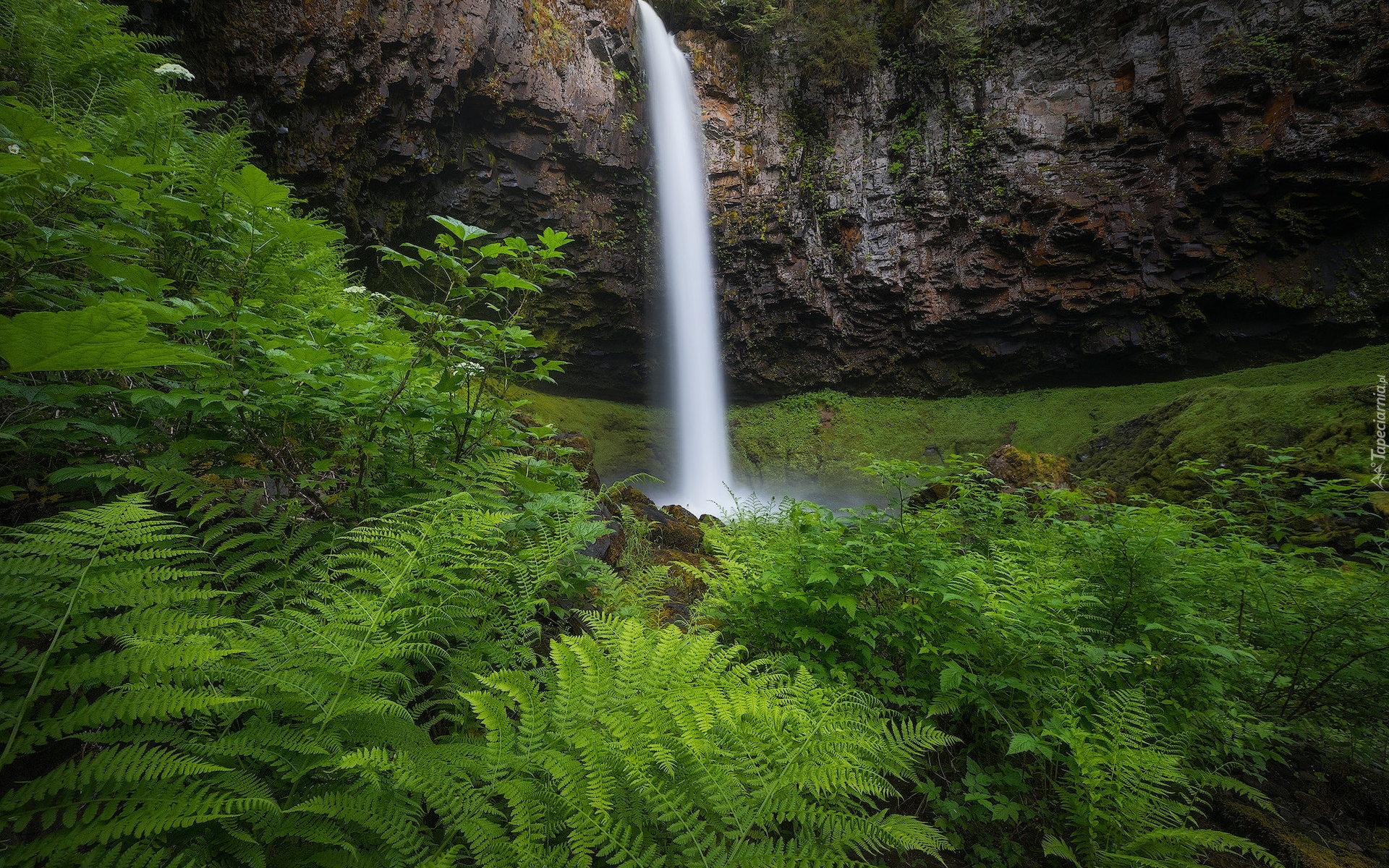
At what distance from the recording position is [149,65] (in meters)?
3.17

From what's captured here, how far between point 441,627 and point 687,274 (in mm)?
16090

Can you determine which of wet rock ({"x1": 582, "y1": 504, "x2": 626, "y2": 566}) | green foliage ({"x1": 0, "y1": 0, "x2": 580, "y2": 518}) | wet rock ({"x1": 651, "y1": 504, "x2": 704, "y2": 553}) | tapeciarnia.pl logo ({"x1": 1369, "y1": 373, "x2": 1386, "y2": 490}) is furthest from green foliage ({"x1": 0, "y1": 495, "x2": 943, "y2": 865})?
tapeciarnia.pl logo ({"x1": 1369, "y1": 373, "x2": 1386, "y2": 490})

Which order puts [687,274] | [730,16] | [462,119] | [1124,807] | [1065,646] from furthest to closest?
1. [687,274]
2. [730,16]
3. [462,119]
4. [1065,646]
5. [1124,807]

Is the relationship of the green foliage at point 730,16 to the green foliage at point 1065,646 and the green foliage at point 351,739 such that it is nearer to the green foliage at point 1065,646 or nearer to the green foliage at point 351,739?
the green foliage at point 1065,646

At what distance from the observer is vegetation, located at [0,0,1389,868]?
34.8 inches

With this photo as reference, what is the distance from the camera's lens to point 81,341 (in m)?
0.97

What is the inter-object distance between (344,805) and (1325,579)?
4.34 metres

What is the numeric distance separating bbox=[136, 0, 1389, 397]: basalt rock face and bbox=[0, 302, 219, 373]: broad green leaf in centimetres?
1047

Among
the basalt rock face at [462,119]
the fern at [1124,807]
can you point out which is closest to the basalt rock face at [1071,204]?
the basalt rock face at [462,119]

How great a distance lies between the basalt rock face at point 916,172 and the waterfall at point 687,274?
66cm

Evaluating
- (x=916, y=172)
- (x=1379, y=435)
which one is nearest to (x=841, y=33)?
(x=916, y=172)

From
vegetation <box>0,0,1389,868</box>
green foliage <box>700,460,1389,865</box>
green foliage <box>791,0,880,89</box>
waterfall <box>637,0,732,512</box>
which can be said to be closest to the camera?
vegetation <box>0,0,1389,868</box>

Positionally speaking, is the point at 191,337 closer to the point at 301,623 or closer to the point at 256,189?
the point at 256,189

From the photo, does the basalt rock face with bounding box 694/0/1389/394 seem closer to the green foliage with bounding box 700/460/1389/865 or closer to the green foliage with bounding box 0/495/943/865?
the green foliage with bounding box 700/460/1389/865
